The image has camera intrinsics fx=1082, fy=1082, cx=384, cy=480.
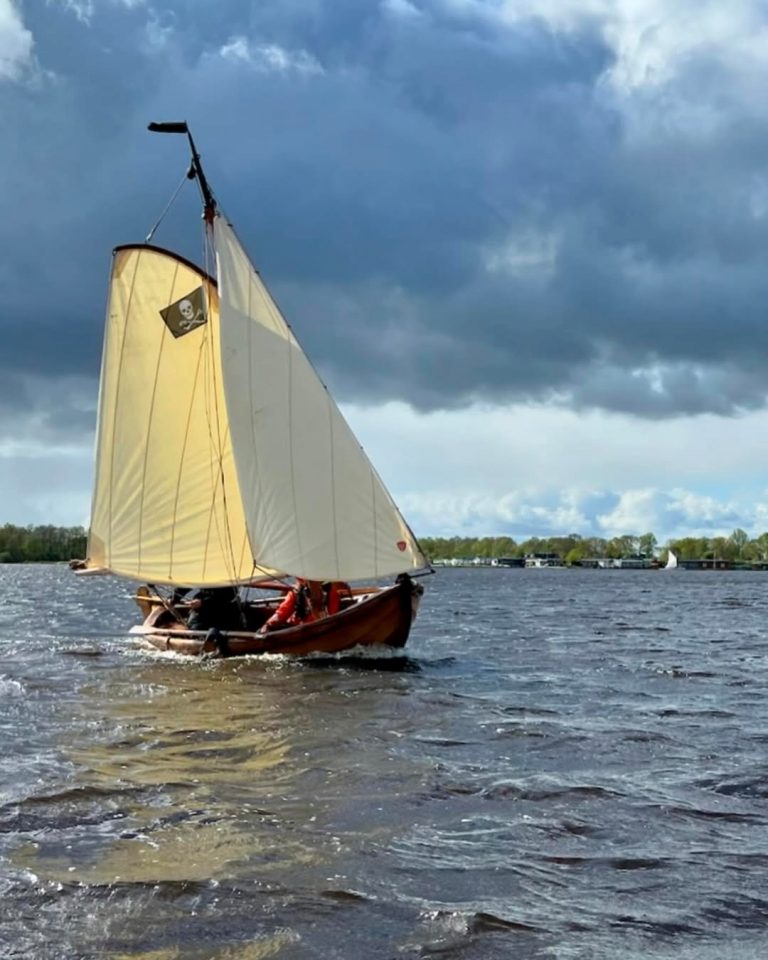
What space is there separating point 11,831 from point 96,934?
3.12 meters

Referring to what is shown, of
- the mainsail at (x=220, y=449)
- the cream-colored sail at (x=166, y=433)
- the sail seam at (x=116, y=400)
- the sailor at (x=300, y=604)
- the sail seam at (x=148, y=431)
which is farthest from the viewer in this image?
the sail seam at (x=116, y=400)

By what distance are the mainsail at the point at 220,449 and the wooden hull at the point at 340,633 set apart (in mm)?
924

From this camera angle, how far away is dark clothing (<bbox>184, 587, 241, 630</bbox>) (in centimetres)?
2991

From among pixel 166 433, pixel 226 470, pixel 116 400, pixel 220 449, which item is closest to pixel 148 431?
pixel 166 433

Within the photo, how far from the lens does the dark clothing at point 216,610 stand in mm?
29906

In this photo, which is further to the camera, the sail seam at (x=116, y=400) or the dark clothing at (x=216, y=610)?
the sail seam at (x=116, y=400)

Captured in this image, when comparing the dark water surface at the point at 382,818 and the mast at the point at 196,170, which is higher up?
the mast at the point at 196,170

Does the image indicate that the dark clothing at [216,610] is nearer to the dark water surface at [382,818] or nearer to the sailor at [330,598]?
the sailor at [330,598]

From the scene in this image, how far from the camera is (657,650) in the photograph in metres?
33.2

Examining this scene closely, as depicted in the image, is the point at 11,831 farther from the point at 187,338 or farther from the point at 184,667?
the point at 187,338

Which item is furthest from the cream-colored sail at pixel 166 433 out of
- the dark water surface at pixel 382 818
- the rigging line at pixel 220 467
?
the dark water surface at pixel 382 818

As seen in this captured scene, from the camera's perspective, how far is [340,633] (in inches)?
1054

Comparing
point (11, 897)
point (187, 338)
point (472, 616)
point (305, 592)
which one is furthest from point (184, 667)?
point (472, 616)

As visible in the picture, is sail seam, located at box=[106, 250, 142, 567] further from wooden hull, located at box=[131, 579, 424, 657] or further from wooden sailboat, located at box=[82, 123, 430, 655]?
wooden hull, located at box=[131, 579, 424, 657]
